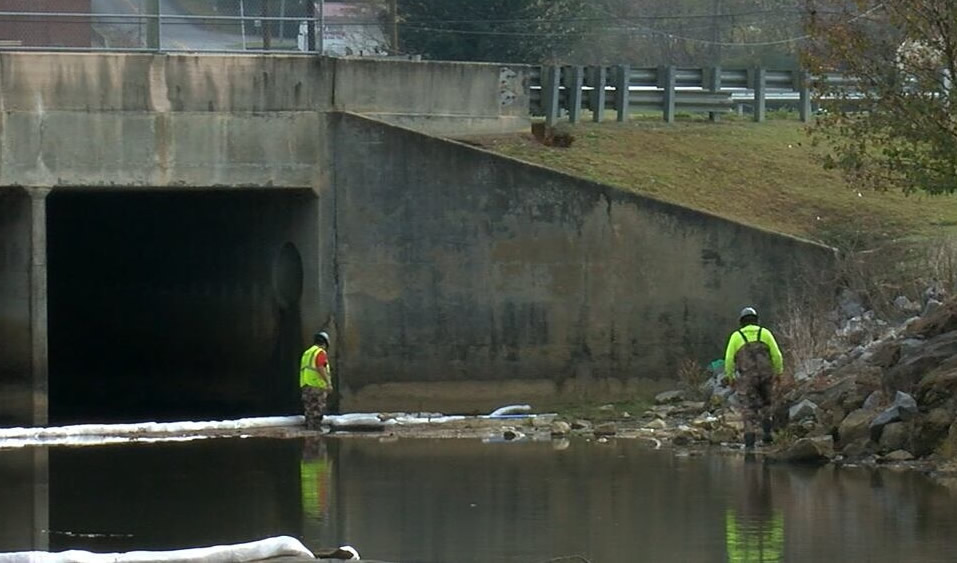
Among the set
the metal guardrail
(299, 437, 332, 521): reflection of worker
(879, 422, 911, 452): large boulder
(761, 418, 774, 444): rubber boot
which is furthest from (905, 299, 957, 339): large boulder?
the metal guardrail

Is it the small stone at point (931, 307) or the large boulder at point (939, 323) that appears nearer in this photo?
the large boulder at point (939, 323)

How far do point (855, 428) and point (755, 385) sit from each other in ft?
5.84

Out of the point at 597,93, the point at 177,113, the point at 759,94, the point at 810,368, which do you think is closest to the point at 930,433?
the point at 810,368

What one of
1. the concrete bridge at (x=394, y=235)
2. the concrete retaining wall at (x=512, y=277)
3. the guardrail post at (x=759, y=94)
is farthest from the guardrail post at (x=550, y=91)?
the guardrail post at (x=759, y=94)

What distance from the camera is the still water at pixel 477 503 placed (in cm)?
1528

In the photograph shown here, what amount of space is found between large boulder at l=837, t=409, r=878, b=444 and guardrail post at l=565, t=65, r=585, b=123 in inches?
466

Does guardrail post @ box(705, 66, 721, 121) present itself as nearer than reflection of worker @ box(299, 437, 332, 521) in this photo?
No

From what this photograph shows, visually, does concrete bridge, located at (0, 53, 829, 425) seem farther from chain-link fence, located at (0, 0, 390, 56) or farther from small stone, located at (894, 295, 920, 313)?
small stone, located at (894, 295, 920, 313)

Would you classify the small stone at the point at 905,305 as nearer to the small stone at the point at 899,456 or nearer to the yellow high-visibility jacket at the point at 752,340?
the yellow high-visibility jacket at the point at 752,340

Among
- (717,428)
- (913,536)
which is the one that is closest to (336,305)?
(717,428)

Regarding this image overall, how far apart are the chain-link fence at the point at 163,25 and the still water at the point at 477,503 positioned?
6.47 m

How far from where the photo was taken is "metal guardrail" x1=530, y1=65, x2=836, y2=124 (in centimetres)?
3244

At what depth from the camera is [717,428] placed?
79.7ft

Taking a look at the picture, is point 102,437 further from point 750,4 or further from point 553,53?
point 750,4
